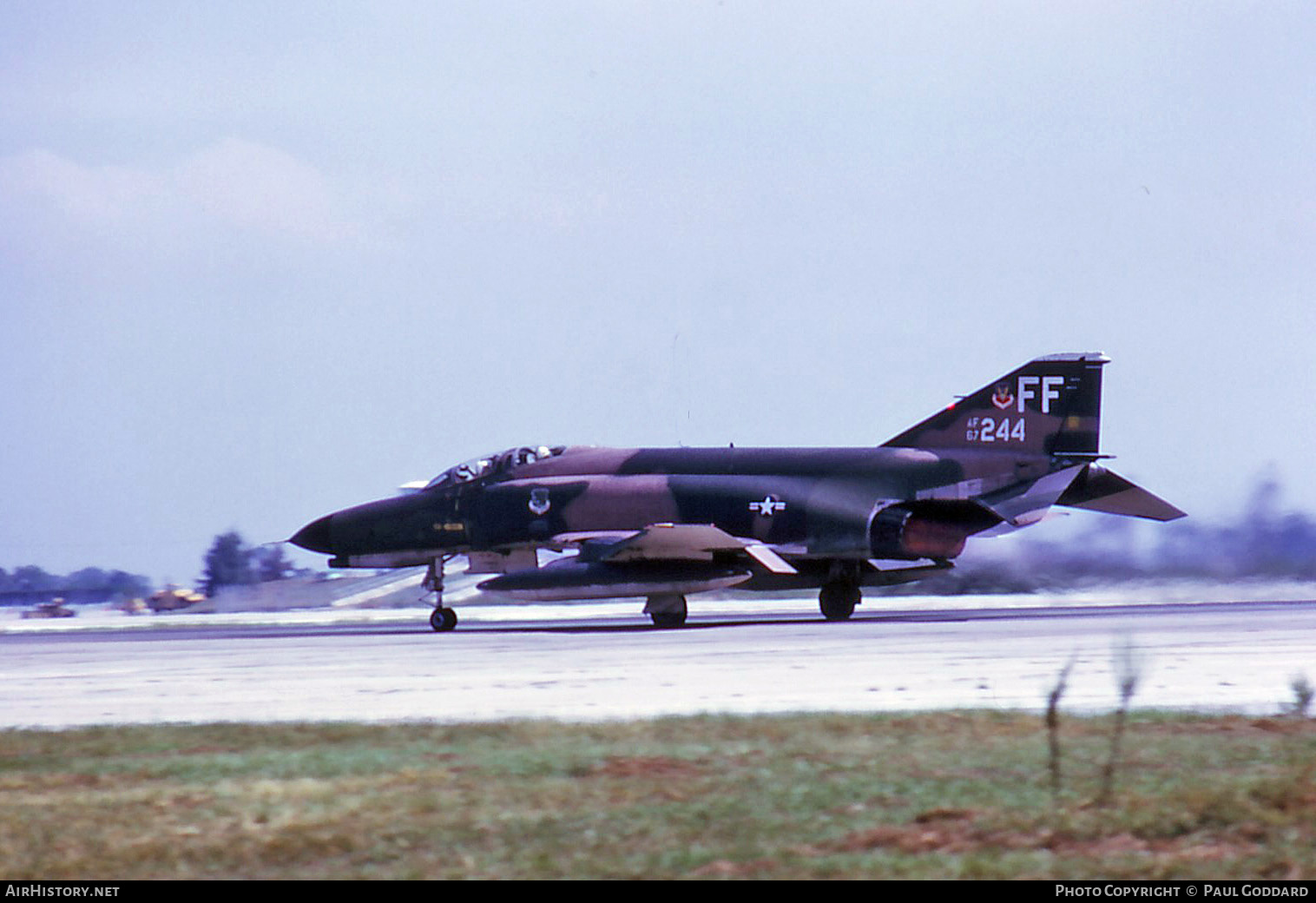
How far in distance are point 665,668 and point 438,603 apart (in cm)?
1379

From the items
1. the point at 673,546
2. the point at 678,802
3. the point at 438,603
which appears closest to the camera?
the point at 678,802

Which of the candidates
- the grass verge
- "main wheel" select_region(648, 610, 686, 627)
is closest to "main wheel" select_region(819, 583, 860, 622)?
"main wheel" select_region(648, 610, 686, 627)

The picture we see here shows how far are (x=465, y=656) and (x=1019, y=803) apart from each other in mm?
13469

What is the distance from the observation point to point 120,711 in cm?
1448

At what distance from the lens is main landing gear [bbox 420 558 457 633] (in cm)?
3036

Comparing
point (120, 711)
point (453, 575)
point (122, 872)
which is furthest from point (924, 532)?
point (122, 872)

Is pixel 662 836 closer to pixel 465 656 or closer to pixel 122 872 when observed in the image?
pixel 122 872

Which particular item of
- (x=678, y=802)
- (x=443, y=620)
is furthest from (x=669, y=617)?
(x=678, y=802)

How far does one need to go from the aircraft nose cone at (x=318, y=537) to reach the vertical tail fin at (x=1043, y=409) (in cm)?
1330

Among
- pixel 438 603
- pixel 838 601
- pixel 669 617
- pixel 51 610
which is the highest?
pixel 838 601

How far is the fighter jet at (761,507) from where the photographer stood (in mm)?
28422

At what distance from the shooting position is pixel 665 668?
18.0m

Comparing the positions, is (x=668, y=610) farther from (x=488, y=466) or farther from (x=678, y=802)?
(x=678, y=802)

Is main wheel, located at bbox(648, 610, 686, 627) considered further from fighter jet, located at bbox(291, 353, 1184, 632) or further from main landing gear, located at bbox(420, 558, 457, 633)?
main landing gear, located at bbox(420, 558, 457, 633)
